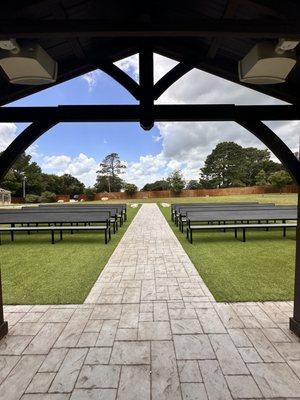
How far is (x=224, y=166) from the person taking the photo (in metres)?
63.1

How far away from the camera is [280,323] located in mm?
3486

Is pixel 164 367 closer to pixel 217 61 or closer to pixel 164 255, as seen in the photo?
pixel 217 61

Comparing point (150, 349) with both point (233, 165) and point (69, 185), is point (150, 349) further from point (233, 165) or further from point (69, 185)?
point (233, 165)

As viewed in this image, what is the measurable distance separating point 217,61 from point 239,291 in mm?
3461

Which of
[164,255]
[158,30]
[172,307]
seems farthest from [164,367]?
[164,255]

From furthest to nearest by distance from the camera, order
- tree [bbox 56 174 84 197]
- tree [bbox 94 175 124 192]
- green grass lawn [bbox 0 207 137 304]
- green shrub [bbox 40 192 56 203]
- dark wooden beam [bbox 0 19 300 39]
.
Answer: tree [bbox 94 175 124 192], tree [bbox 56 174 84 197], green shrub [bbox 40 192 56 203], green grass lawn [bbox 0 207 137 304], dark wooden beam [bbox 0 19 300 39]

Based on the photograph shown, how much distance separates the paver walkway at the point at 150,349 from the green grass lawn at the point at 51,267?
0.44 m

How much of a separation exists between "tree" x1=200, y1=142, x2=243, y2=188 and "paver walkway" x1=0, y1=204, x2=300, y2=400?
5934cm

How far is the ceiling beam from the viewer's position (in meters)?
3.16

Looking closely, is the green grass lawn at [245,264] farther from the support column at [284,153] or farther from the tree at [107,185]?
the tree at [107,185]

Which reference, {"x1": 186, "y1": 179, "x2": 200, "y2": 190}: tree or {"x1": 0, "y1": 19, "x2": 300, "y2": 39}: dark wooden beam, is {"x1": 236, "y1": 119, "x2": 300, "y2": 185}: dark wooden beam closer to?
{"x1": 0, "y1": 19, "x2": 300, "y2": 39}: dark wooden beam

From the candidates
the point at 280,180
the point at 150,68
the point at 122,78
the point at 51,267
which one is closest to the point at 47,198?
the point at 280,180

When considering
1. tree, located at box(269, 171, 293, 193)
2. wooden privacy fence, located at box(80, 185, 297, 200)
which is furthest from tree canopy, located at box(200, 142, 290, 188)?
tree, located at box(269, 171, 293, 193)

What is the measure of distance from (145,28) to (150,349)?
2.99 m
